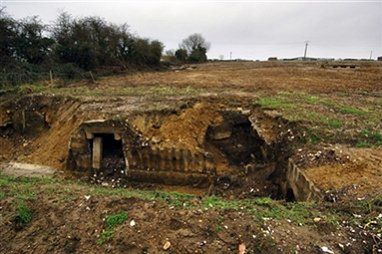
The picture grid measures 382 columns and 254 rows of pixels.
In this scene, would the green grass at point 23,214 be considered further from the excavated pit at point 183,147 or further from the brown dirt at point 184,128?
the brown dirt at point 184,128

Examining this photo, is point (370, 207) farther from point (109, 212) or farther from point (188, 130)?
point (188, 130)

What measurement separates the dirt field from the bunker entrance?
452 mm

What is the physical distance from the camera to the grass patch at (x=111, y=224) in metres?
6.15

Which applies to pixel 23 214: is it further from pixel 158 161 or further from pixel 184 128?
pixel 184 128

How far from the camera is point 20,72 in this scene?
2045 cm

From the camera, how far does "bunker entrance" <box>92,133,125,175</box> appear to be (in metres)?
12.3

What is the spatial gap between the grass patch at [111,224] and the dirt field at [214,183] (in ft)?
0.06

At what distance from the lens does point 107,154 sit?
12836 millimetres

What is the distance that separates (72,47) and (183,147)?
1648 cm

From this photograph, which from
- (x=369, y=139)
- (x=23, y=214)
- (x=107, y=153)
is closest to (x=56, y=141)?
(x=107, y=153)

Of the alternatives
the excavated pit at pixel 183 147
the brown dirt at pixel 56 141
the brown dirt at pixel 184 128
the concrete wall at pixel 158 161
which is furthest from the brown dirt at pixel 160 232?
the brown dirt at pixel 56 141

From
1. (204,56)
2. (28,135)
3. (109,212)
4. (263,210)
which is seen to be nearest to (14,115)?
(28,135)

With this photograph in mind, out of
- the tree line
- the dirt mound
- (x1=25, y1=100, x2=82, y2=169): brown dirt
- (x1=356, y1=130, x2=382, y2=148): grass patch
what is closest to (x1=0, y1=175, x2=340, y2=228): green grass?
the dirt mound

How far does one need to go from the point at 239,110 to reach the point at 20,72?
13173 mm
